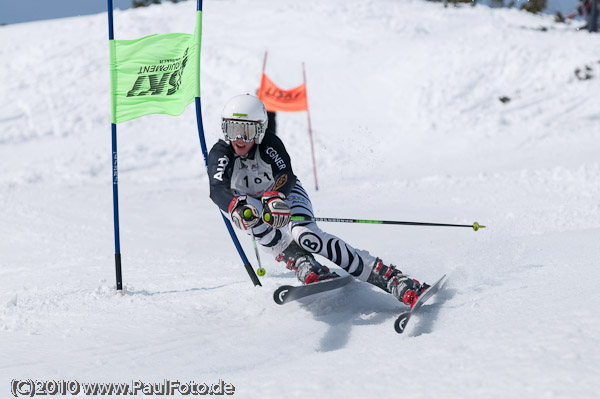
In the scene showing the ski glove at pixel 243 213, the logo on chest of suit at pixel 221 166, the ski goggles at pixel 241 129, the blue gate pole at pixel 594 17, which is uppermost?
the blue gate pole at pixel 594 17

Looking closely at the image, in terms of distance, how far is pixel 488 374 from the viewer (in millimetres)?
2543

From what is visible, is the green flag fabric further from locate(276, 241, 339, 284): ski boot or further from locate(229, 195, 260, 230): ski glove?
locate(276, 241, 339, 284): ski boot

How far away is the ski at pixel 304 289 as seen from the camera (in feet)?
13.6

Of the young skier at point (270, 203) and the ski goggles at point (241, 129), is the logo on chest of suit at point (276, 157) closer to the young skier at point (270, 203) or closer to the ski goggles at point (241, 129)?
the young skier at point (270, 203)

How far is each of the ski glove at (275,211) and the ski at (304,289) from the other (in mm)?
488

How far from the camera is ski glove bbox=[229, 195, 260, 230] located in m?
4.23

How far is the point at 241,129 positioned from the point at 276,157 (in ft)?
1.28

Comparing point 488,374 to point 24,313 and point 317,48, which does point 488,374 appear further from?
point 317,48

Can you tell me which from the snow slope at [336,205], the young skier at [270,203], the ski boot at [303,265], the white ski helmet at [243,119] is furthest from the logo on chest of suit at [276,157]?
the snow slope at [336,205]

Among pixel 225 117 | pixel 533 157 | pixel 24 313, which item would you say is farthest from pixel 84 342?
pixel 533 157

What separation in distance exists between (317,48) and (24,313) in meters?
17.5

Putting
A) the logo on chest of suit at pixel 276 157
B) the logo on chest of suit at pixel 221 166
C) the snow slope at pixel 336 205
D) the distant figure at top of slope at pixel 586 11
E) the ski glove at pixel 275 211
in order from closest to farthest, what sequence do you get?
the snow slope at pixel 336 205, the ski glove at pixel 275 211, the logo on chest of suit at pixel 221 166, the logo on chest of suit at pixel 276 157, the distant figure at top of slope at pixel 586 11

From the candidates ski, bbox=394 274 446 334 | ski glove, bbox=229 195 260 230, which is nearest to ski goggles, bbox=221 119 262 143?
ski glove, bbox=229 195 260 230

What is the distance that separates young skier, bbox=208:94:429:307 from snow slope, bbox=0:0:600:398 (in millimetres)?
291
